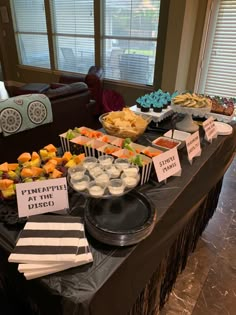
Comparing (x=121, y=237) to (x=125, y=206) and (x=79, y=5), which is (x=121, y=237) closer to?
(x=125, y=206)

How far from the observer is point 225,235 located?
183cm

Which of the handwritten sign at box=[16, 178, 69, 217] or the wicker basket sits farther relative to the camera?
the wicker basket

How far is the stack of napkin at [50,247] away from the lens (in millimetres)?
580

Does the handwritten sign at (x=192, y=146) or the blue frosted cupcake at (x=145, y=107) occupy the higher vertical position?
the blue frosted cupcake at (x=145, y=107)

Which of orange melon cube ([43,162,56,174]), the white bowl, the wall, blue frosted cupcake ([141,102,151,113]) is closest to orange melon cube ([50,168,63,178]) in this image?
orange melon cube ([43,162,56,174])

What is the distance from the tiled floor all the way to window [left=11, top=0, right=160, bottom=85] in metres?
2.78

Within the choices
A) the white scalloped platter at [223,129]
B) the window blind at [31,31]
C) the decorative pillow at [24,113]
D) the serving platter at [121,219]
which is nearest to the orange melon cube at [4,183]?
the serving platter at [121,219]

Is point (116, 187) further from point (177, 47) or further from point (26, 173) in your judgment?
point (177, 47)

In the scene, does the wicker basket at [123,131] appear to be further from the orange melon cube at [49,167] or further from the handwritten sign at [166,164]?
the orange melon cube at [49,167]

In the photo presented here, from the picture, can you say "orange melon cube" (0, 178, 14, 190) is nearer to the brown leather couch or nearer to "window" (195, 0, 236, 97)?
the brown leather couch

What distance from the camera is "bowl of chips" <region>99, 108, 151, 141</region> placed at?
115 cm

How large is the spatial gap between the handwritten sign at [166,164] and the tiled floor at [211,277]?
864 mm

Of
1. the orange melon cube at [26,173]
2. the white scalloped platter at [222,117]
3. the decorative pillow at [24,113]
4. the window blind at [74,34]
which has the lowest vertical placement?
the decorative pillow at [24,113]

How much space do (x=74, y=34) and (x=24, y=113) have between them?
3014 mm
